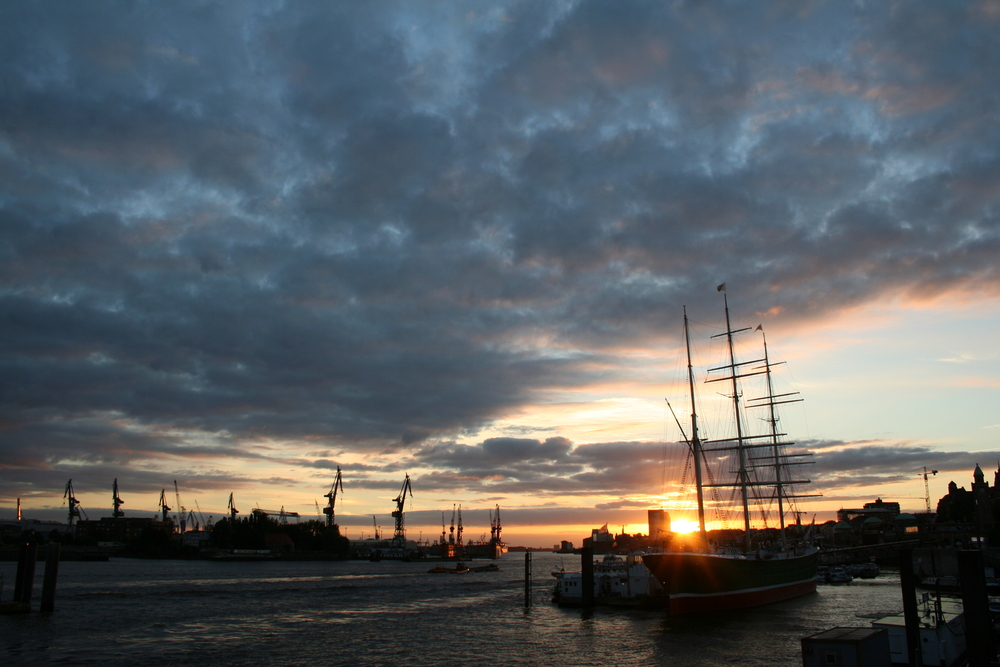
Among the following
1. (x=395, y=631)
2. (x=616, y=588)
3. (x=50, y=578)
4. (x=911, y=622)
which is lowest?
(x=395, y=631)

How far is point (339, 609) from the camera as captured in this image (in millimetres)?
74562

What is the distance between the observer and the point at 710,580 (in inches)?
2468

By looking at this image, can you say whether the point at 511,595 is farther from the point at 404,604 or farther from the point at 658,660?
the point at 658,660

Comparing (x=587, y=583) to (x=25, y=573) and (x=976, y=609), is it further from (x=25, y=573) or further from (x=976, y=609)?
(x=25, y=573)

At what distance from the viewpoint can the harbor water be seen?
146ft

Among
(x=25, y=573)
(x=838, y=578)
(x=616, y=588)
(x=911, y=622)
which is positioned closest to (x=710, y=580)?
(x=616, y=588)

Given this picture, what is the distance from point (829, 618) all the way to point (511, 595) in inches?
1864

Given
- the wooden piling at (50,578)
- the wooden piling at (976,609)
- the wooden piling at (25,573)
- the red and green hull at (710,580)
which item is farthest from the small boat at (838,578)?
the wooden piling at (25,573)

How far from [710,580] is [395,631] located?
30.9 metres

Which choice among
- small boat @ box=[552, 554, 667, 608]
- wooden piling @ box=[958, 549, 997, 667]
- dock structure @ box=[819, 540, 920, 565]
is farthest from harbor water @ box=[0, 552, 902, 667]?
dock structure @ box=[819, 540, 920, 565]

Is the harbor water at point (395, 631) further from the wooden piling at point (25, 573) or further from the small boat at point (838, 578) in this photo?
the small boat at point (838, 578)

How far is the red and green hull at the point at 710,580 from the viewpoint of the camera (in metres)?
62.2

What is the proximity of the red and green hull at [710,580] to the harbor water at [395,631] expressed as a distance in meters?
1.30

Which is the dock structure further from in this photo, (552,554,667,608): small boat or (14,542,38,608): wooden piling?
(14,542,38,608): wooden piling
